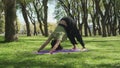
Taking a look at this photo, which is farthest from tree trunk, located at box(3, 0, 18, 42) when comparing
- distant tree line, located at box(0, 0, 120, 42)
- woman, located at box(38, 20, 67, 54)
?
woman, located at box(38, 20, 67, 54)

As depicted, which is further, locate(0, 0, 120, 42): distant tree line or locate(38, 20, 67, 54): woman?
locate(0, 0, 120, 42): distant tree line

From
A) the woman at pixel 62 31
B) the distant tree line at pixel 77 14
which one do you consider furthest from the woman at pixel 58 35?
the distant tree line at pixel 77 14

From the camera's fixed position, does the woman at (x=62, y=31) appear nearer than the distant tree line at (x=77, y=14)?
Yes

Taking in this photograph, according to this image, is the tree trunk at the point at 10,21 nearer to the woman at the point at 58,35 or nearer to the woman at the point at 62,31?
the woman at the point at 62,31

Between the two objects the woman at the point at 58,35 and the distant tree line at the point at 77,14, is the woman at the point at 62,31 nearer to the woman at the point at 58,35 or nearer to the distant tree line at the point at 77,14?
the woman at the point at 58,35

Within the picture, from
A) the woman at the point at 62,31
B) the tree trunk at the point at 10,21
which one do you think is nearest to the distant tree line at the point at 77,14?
the tree trunk at the point at 10,21

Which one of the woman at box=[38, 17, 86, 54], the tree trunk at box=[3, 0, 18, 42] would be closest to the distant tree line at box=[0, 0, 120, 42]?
the tree trunk at box=[3, 0, 18, 42]

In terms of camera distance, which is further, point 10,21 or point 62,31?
Result: point 10,21

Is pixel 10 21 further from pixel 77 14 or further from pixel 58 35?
pixel 77 14

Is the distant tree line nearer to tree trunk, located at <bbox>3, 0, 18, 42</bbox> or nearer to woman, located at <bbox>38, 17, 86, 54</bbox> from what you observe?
tree trunk, located at <bbox>3, 0, 18, 42</bbox>

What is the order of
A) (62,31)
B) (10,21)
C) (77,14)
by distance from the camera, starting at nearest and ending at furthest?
(62,31) < (10,21) < (77,14)

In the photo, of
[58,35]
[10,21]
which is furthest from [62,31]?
[10,21]

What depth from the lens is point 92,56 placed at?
50.5 ft

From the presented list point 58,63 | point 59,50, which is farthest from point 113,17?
point 58,63
